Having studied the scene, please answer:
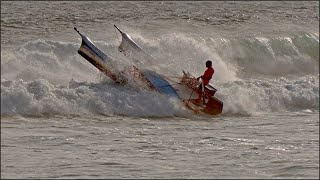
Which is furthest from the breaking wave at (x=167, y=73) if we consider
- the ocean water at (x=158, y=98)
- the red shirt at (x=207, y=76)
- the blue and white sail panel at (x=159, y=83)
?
the red shirt at (x=207, y=76)

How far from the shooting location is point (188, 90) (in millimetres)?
18484

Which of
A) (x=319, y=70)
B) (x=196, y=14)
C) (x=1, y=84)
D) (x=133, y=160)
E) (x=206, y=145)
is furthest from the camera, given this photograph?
(x=196, y=14)

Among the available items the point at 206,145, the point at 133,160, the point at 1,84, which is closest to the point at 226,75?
the point at 1,84

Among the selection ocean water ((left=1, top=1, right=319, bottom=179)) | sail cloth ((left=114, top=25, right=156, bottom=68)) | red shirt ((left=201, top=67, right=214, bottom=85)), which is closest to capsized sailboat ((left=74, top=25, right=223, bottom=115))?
sail cloth ((left=114, top=25, right=156, bottom=68))

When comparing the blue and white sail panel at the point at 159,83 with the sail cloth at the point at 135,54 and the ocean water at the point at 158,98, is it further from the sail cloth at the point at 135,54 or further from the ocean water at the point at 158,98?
the sail cloth at the point at 135,54

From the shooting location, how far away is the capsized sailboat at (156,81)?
17828mm

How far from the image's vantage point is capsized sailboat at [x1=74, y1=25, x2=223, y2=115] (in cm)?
1783

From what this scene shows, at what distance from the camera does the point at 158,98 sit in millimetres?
18016

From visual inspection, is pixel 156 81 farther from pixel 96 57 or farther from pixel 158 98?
pixel 96 57

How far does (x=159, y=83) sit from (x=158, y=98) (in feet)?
1.89

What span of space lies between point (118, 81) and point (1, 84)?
2614 millimetres

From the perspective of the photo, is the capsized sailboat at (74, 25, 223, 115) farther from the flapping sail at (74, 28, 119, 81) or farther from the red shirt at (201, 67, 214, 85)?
the red shirt at (201, 67, 214, 85)

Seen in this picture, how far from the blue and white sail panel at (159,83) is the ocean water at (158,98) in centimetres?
32

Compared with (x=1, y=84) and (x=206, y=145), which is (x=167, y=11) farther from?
(x=206, y=145)
